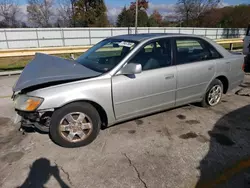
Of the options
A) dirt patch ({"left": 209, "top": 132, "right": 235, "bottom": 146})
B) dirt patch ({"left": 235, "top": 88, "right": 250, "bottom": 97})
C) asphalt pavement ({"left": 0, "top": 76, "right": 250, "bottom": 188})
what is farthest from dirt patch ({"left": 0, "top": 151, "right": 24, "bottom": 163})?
dirt patch ({"left": 235, "top": 88, "right": 250, "bottom": 97})

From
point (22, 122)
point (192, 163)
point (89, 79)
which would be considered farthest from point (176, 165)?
point (22, 122)

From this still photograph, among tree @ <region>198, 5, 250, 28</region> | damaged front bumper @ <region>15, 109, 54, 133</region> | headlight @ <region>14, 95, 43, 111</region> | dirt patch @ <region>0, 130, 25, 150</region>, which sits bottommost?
dirt patch @ <region>0, 130, 25, 150</region>

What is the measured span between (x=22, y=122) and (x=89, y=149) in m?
1.04

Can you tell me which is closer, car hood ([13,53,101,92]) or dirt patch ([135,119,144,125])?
car hood ([13,53,101,92])

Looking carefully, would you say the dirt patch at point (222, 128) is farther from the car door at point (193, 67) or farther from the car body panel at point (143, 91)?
the car body panel at point (143, 91)

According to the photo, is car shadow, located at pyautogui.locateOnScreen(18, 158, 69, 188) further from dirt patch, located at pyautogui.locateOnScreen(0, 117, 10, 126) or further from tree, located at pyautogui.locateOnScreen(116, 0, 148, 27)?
tree, located at pyautogui.locateOnScreen(116, 0, 148, 27)

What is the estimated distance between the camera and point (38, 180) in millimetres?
2412

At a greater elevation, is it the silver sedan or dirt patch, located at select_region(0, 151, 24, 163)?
→ the silver sedan

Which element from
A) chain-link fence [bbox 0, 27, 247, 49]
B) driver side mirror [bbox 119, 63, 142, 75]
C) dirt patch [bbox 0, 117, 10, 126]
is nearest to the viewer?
driver side mirror [bbox 119, 63, 142, 75]

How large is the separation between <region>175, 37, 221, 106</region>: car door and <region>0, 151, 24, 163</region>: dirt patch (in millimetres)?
2772

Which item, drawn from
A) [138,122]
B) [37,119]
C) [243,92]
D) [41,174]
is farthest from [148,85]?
[243,92]

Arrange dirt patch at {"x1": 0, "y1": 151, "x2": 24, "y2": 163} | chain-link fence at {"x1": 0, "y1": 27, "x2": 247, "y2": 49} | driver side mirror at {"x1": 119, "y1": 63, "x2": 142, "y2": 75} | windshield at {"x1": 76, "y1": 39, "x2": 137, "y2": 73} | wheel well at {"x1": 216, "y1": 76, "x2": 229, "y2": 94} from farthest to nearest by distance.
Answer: chain-link fence at {"x1": 0, "y1": 27, "x2": 247, "y2": 49} → wheel well at {"x1": 216, "y1": 76, "x2": 229, "y2": 94} → windshield at {"x1": 76, "y1": 39, "x2": 137, "y2": 73} → driver side mirror at {"x1": 119, "y1": 63, "x2": 142, "y2": 75} → dirt patch at {"x1": 0, "y1": 151, "x2": 24, "y2": 163}

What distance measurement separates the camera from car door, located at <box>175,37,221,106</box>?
3.73 metres

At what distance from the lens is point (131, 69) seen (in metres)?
3.01
